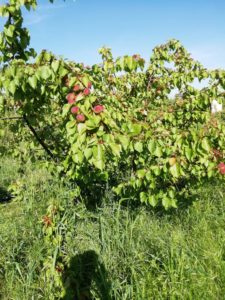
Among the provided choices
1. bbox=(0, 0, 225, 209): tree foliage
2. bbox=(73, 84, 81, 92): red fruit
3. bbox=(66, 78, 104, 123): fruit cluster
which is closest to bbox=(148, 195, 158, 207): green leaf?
bbox=(0, 0, 225, 209): tree foliage

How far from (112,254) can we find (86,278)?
30 cm

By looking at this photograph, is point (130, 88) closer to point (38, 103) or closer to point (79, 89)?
point (38, 103)

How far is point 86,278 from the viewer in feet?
10.4

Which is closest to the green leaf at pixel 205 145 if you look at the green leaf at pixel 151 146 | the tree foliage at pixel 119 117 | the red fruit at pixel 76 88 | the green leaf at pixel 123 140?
the tree foliage at pixel 119 117

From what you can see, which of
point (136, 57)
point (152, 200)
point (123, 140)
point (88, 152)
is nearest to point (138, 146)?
point (123, 140)

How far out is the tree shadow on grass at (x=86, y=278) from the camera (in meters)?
2.94

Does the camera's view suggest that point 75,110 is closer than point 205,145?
Yes

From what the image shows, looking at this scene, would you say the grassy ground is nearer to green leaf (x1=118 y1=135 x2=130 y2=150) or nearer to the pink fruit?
green leaf (x1=118 y1=135 x2=130 y2=150)

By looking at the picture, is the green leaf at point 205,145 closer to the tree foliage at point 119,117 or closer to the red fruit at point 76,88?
the tree foliage at point 119,117

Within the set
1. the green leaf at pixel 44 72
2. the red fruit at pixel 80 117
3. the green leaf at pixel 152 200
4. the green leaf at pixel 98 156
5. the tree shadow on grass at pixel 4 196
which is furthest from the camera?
the tree shadow on grass at pixel 4 196

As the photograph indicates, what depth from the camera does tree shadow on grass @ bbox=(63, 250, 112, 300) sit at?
116 inches

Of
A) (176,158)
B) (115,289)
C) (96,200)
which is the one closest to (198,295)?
(115,289)

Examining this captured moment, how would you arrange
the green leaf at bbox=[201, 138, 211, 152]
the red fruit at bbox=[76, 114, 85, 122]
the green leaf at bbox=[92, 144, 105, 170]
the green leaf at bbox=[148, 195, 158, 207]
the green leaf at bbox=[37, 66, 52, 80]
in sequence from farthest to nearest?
1. the green leaf at bbox=[148, 195, 158, 207]
2. the green leaf at bbox=[201, 138, 211, 152]
3. the green leaf at bbox=[37, 66, 52, 80]
4. the red fruit at bbox=[76, 114, 85, 122]
5. the green leaf at bbox=[92, 144, 105, 170]

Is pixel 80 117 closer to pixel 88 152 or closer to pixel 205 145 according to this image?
pixel 88 152
